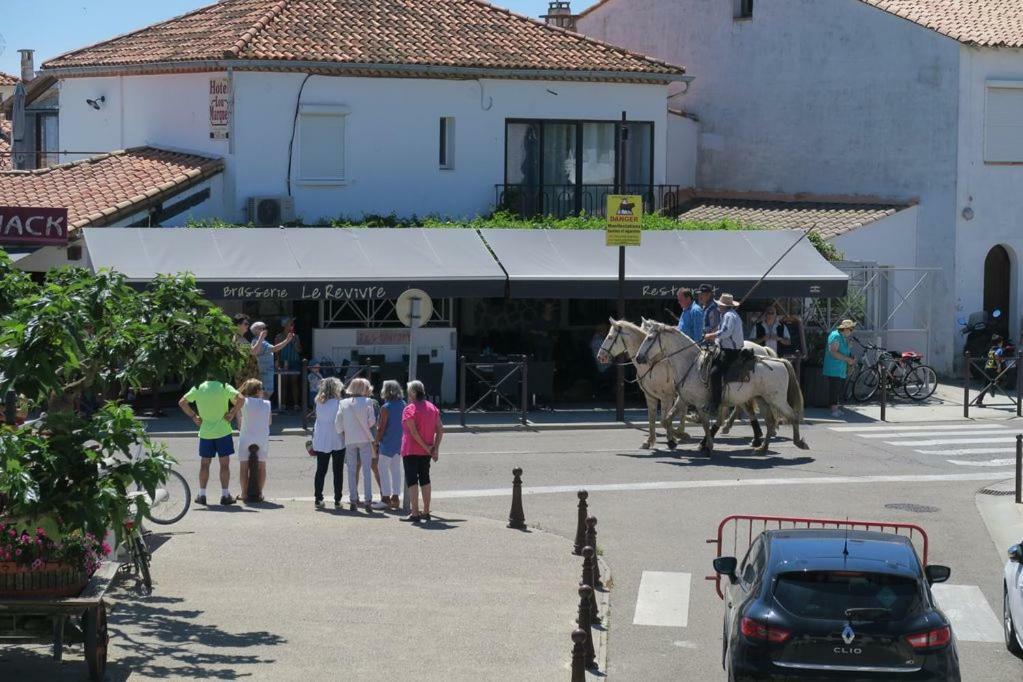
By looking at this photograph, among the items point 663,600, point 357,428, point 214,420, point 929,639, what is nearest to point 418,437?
point 357,428

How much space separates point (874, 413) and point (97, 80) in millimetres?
19132

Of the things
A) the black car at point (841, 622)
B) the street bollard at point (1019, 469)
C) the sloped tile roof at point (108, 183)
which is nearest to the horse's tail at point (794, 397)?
the street bollard at point (1019, 469)

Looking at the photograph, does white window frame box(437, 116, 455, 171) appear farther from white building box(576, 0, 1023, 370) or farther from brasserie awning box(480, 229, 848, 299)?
white building box(576, 0, 1023, 370)

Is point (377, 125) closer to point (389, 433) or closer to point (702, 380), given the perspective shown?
point (702, 380)

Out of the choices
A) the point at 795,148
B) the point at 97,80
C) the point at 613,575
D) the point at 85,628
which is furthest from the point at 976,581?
the point at 97,80

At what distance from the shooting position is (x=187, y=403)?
19.3 metres

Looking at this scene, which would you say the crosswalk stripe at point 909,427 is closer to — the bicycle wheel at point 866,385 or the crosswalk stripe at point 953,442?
the crosswalk stripe at point 953,442

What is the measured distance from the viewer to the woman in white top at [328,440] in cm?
1914

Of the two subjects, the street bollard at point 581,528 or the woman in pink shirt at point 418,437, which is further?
the woman in pink shirt at point 418,437

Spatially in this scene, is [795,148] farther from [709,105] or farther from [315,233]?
[315,233]

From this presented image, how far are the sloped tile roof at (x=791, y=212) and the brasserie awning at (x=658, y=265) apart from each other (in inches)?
117

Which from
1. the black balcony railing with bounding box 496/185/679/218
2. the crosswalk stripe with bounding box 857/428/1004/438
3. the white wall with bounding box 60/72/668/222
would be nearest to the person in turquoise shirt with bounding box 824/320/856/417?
the crosswalk stripe with bounding box 857/428/1004/438

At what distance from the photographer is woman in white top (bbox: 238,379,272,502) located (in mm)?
19250

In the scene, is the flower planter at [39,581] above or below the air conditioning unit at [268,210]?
below
